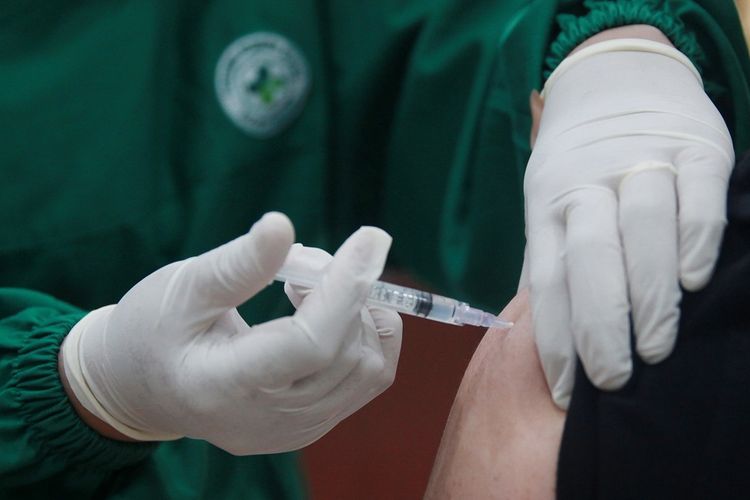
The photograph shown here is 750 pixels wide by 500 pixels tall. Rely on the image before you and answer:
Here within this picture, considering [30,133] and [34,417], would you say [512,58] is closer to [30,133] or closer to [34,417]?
[30,133]

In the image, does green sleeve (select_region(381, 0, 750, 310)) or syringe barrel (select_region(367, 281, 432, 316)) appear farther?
green sleeve (select_region(381, 0, 750, 310))

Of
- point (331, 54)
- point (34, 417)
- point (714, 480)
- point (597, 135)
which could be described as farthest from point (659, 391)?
point (331, 54)

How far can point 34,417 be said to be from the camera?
0.86m

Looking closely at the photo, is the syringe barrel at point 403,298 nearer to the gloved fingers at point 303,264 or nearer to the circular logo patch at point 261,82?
the gloved fingers at point 303,264

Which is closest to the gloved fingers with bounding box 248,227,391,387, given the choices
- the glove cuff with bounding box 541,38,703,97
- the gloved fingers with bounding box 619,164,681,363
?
the gloved fingers with bounding box 619,164,681,363

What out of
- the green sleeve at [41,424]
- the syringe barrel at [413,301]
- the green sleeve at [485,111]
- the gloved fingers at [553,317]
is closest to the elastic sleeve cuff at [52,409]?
the green sleeve at [41,424]

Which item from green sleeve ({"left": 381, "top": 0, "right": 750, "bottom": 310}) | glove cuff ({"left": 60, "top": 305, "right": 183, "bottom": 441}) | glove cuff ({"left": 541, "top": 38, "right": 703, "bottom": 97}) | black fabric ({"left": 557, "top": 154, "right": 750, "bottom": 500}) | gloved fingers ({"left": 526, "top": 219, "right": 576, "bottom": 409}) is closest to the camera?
black fabric ({"left": 557, "top": 154, "right": 750, "bottom": 500})

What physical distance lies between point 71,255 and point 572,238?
69 cm

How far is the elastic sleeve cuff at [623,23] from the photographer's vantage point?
3.57 feet

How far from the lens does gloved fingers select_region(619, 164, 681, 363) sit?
0.69 meters

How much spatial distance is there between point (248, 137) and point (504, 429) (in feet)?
2.07

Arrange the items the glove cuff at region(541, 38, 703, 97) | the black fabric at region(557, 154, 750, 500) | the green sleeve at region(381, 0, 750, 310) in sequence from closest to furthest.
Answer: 1. the black fabric at region(557, 154, 750, 500)
2. the glove cuff at region(541, 38, 703, 97)
3. the green sleeve at region(381, 0, 750, 310)

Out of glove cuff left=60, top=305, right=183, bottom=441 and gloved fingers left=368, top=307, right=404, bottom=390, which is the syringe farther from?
glove cuff left=60, top=305, right=183, bottom=441

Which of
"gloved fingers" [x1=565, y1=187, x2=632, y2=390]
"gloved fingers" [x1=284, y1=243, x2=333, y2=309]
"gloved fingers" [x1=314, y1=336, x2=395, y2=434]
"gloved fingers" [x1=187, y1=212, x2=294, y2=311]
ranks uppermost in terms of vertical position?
"gloved fingers" [x1=187, y1=212, x2=294, y2=311]
